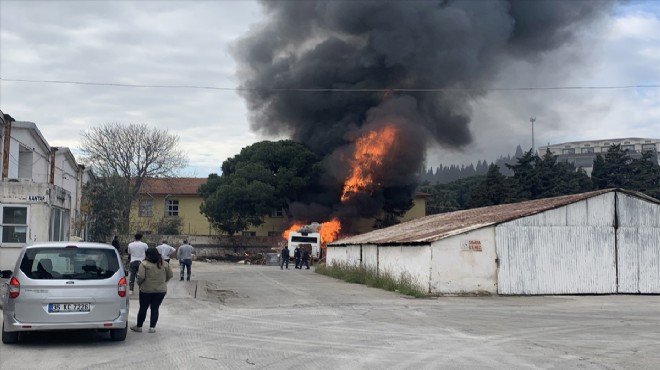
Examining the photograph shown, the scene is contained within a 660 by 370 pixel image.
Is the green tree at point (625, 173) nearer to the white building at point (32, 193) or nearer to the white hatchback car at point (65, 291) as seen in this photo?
the white building at point (32, 193)

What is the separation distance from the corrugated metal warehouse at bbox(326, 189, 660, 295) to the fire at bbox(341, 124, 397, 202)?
27386mm

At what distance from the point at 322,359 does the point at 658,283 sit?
17234mm

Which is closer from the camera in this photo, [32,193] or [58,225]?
[32,193]

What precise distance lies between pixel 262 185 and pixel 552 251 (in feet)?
118

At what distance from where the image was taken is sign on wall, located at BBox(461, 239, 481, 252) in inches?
812

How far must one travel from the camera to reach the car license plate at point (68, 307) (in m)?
9.48

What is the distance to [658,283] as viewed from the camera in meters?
22.2

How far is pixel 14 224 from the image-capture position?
68.1ft

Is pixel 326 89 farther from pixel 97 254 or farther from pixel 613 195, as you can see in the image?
pixel 97 254

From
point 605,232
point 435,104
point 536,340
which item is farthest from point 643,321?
point 435,104

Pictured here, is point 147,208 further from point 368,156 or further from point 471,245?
point 471,245

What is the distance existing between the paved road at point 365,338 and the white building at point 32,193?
20.7 ft

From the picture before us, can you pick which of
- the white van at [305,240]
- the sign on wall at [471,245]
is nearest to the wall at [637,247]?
the sign on wall at [471,245]

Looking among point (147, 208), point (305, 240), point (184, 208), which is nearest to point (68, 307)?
point (305, 240)
